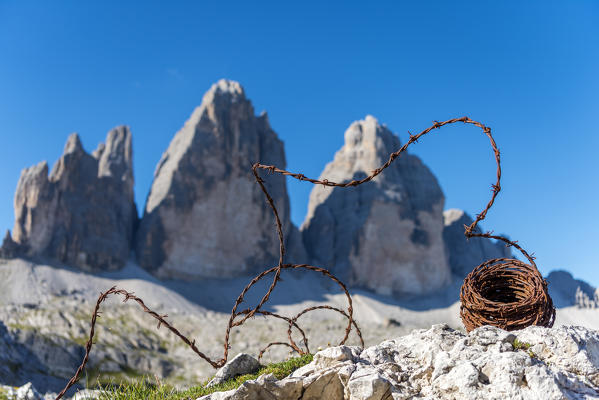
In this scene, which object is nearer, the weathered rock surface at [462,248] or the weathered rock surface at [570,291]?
the weathered rock surface at [570,291]

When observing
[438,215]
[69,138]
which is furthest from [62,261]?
[438,215]

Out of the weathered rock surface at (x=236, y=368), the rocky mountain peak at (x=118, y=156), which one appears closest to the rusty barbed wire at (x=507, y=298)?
the weathered rock surface at (x=236, y=368)

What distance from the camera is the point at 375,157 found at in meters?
155

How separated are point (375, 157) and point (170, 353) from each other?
84.1m

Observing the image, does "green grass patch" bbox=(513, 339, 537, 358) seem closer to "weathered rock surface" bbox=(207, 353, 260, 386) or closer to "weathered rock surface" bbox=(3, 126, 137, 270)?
"weathered rock surface" bbox=(207, 353, 260, 386)

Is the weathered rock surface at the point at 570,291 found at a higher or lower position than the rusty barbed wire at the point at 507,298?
higher

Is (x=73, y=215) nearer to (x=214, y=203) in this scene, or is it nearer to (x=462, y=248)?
(x=214, y=203)

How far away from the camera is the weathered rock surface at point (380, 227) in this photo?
143250 millimetres

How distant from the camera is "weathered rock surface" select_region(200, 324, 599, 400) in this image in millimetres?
7539

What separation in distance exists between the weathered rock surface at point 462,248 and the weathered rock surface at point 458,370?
15201cm

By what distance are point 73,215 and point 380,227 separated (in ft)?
238

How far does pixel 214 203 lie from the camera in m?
131

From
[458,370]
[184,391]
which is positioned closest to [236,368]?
[184,391]

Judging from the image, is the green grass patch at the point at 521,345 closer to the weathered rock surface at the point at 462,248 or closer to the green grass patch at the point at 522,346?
the green grass patch at the point at 522,346
